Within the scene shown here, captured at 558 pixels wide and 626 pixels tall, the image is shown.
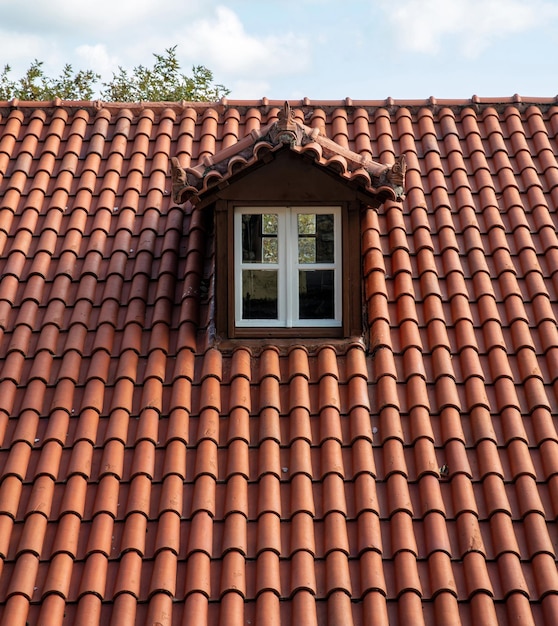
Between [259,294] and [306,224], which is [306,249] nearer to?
[306,224]

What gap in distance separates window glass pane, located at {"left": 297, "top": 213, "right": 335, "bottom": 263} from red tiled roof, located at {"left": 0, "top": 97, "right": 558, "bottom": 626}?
1.82 feet

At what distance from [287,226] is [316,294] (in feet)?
1.87

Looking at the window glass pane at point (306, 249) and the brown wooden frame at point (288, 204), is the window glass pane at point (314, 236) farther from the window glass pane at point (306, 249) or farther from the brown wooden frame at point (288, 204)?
the brown wooden frame at point (288, 204)

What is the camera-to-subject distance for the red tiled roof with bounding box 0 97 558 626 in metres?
6.34

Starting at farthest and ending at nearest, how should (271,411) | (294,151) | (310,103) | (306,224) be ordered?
(310,103)
(306,224)
(294,151)
(271,411)

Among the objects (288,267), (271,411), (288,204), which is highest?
(288,204)

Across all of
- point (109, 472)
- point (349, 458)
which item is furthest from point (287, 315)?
point (109, 472)

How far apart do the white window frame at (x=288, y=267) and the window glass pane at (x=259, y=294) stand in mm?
41

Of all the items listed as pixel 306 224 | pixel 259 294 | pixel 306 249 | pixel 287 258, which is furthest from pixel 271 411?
pixel 306 224

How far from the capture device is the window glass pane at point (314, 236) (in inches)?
319

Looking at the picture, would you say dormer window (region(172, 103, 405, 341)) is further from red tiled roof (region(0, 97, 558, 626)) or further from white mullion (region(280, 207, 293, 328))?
red tiled roof (region(0, 97, 558, 626))

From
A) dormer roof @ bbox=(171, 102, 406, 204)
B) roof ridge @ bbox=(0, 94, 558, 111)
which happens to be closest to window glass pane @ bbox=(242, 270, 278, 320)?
dormer roof @ bbox=(171, 102, 406, 204)

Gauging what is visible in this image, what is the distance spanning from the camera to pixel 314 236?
26.6ft

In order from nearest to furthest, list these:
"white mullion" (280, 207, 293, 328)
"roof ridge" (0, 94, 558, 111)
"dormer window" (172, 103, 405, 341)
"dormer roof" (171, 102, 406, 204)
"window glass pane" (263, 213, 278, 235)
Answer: "dormer roof" (171, 102, 406, 204)
"dormer window" (172, 103, 405, 341)
"white mullion" (280, 207, 293, 328)
"window glass pane" (263, 213, 278, 235)
"roof ridge" (0, 94, 558, 111)
